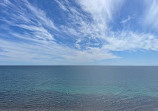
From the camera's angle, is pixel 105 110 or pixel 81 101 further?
pixel 81 101

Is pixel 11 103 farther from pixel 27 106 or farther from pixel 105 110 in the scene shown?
pixel 105 110

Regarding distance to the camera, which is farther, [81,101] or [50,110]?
[81,101]

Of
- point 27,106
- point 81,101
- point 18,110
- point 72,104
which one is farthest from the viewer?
point 81,101

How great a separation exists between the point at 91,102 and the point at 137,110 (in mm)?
8733

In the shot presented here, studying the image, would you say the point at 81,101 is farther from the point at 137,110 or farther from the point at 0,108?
the point at 0,108

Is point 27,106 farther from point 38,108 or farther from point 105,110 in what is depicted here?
point 105,110

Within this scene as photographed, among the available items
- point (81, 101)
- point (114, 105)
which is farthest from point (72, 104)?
point (114, 105)

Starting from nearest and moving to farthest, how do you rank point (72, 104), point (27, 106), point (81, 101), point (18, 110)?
point (18, 110), point (27, 106), point (72, 104), point (81, 101)

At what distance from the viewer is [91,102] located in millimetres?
23094

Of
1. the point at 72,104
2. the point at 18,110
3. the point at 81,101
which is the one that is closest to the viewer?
the point at 18,110

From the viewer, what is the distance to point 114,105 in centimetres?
2145

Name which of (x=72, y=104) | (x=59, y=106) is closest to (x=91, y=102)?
(x=72, y=104)

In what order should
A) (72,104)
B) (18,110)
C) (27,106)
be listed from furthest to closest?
(72,104) < (27,106) < (18,110)

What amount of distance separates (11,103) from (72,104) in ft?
40.9
